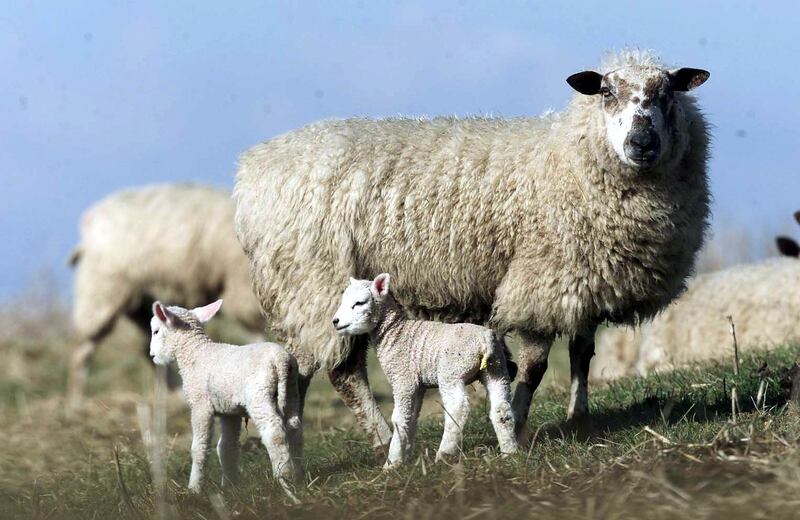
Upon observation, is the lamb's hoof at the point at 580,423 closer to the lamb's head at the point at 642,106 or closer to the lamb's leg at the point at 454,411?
Result: the lamb's leg at the point at 454,411

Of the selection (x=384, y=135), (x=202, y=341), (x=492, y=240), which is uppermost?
(x=384, y=135)

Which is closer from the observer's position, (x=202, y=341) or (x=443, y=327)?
(x=443, y=327)

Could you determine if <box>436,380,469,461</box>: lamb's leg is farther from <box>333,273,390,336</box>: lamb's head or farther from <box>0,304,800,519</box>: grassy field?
<box>333,273,390,336</box>: lamb's head

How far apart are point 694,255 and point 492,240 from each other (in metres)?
1.15

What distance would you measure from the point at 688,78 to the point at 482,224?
1398 mm

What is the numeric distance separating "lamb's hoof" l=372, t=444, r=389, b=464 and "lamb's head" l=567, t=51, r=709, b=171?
1954 mm

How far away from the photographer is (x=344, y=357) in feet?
20.3

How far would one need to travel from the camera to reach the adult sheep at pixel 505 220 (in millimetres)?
5938

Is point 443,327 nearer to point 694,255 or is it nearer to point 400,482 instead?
point 400,482

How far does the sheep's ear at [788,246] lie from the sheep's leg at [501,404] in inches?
245

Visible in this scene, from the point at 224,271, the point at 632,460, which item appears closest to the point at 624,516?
the point at 632,460

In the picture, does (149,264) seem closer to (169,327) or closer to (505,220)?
(169,327)

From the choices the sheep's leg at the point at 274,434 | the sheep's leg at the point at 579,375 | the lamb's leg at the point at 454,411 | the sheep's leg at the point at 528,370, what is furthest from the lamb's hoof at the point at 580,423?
the sheep's leg at the point at 274,434

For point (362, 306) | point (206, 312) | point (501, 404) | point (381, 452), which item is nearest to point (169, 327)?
point (206, 312)
